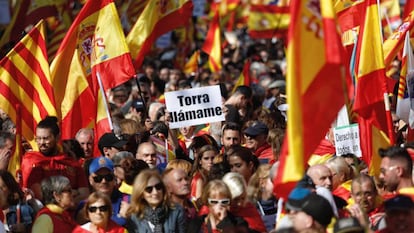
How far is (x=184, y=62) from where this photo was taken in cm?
2811

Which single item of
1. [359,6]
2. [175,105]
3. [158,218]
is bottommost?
[158,218]

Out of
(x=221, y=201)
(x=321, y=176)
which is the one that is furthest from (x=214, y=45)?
(x=221, y=201)

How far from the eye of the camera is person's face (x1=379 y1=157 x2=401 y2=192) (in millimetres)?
9922

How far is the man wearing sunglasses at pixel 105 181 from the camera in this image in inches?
432

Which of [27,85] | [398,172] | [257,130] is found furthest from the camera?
[27,85]

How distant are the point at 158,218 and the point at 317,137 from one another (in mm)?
1794

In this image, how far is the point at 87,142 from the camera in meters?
13.6

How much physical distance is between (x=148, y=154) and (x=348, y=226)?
410cm

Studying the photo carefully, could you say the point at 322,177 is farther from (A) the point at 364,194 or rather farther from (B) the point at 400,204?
(B) the point at 400,204

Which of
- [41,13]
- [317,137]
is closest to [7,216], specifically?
[317,137]

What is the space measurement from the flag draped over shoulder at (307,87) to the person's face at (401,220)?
2.41 ft

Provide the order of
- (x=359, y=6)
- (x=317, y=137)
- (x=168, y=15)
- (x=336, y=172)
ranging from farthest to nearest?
(x=168, y=15), (x=359, y=6), (x=336, y=172), (x=317, y=137)

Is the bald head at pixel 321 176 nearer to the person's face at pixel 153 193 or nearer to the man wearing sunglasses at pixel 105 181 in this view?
the person's face at pixel 153 193

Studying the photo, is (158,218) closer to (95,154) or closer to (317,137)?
(317,137)
